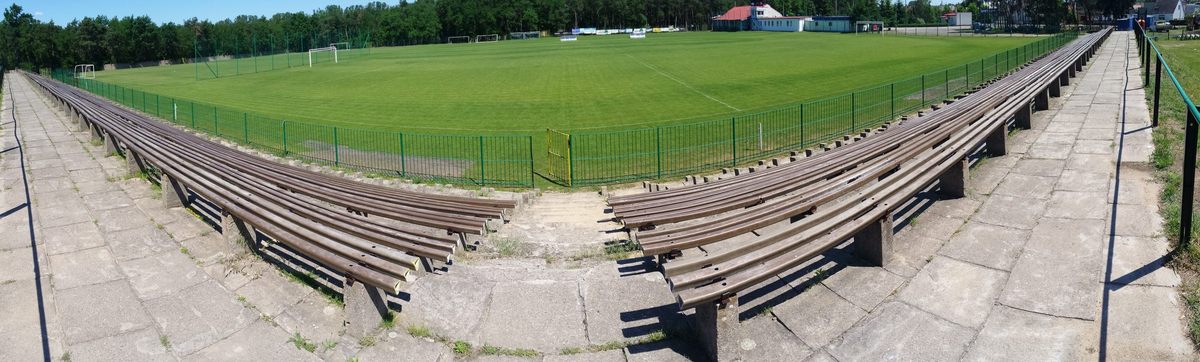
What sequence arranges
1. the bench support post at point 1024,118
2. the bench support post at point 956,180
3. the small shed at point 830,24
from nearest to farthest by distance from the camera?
1. the bench support post at point 956,180
2. the bench support post at point 1024,118
3. the small shed at point 830,24

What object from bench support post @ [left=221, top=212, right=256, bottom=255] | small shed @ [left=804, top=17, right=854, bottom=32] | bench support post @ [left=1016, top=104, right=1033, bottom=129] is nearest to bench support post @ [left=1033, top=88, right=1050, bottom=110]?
bench support post @ [left=1016, top=104, right=1033, bottom=129]

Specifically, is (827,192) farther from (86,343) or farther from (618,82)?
(618,82)

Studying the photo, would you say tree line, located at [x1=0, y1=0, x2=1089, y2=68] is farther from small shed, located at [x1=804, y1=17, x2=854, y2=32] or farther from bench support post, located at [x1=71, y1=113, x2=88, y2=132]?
bench support post, located at [x1=71, y1=113, x2=88, y2=132]

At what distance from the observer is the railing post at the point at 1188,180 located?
6.05m

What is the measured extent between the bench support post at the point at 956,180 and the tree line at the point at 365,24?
83330 millimetres

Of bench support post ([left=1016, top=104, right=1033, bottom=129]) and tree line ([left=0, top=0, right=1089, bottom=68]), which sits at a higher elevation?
tree line ([left=0, top=0, right=1089, bottom=68])

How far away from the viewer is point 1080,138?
12117 millimetres

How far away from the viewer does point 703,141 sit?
20688 mm

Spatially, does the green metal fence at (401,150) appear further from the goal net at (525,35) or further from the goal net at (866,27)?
the goal net at (525,35)

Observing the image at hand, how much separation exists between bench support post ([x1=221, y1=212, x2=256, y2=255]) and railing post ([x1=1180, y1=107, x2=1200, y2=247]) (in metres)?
9.43

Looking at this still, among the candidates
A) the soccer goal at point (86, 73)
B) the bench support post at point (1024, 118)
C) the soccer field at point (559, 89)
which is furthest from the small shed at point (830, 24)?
the bench support post at point (1024, 118)

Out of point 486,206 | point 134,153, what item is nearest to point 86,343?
point 486,206

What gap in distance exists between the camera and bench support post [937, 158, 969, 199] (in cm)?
889

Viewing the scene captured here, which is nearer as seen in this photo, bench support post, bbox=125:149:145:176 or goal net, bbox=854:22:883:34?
bench support post, bbox=125:149:145:176
